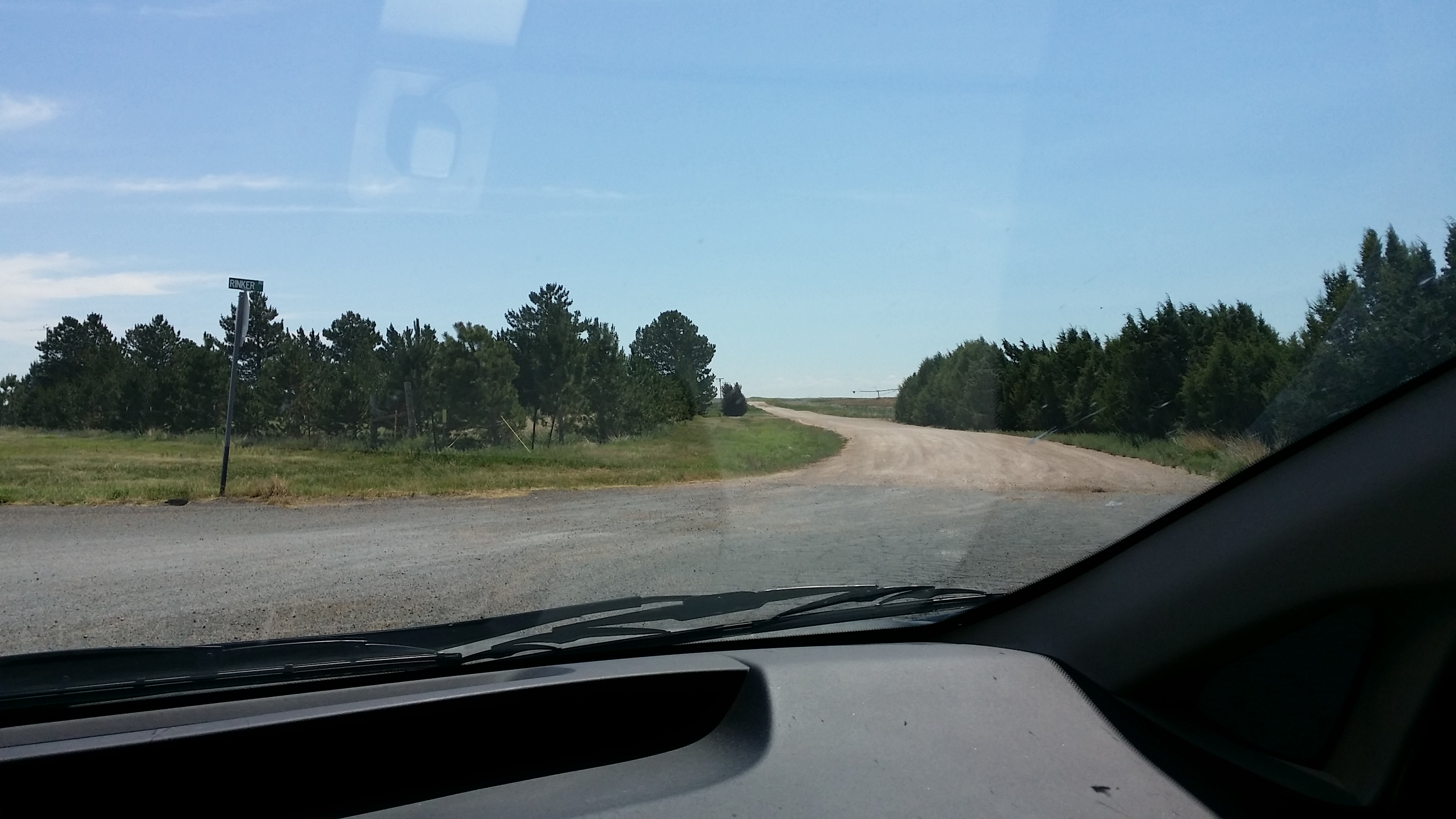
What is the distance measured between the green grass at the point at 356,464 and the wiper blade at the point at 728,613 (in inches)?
470

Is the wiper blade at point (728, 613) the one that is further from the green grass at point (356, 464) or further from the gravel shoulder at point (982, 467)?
the green grass at point (356, 464)

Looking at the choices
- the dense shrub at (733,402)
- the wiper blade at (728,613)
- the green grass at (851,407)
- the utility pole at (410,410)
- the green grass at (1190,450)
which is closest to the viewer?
the wiper blade at (728,613)

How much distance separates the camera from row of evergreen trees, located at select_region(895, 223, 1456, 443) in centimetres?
245

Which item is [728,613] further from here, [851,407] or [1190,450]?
[851,407]

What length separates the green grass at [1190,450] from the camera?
331cm

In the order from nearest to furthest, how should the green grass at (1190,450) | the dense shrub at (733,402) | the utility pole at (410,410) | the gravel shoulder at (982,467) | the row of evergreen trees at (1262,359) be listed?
the row of evergreen trees at (1262,359), the green grass at (1190,450), the gravel shoulder at (982,467), the dense shrub at (733,402), the utility pole at (410,410)

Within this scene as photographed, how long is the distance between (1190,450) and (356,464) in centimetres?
1766

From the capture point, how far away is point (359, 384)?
65.6 ft

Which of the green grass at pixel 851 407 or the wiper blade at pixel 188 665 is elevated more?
the green grass at pixel 851 407

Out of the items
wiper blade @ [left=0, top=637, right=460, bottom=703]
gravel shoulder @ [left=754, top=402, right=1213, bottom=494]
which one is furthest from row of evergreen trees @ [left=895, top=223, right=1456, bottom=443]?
wiper blade @ [left=0, top=637, right=460, bottom=703]

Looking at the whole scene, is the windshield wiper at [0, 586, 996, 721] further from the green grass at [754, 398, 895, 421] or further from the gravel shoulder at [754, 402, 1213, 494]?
the green grass at [754, 398, 895, 421]

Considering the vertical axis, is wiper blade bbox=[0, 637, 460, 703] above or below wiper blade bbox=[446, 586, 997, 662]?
below

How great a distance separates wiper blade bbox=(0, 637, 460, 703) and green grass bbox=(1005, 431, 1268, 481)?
245 cm

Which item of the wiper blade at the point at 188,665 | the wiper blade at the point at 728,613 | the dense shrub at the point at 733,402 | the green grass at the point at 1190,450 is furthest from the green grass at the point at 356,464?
the wiper blade at the point at 188,665
